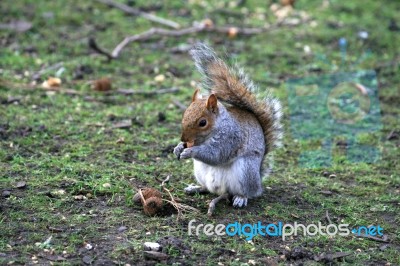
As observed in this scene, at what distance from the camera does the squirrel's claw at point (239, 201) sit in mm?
3457

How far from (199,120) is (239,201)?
48cm

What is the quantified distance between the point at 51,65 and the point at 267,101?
2.51m

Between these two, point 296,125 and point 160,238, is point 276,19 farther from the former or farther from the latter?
point 160,238

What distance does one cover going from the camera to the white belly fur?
3.44m

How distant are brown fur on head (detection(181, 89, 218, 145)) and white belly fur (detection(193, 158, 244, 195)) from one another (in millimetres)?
210

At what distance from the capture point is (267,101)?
3.69 m

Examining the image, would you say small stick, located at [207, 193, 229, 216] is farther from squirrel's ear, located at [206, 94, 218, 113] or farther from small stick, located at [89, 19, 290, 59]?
small stick, located at [89, 19, 290, 59]

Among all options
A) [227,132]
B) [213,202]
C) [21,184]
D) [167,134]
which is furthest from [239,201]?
[167,134]

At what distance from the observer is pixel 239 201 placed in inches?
136

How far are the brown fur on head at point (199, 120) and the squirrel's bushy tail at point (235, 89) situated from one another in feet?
0.90

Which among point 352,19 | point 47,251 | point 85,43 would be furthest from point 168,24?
point 47,251

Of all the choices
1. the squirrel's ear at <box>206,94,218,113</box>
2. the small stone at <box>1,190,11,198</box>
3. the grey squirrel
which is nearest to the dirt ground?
the small stone at <box>1,190,11,198</box>

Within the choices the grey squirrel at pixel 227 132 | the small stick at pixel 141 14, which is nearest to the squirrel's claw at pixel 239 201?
the grey squirrel at pixel 227 132

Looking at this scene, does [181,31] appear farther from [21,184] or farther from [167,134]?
[21,184]
